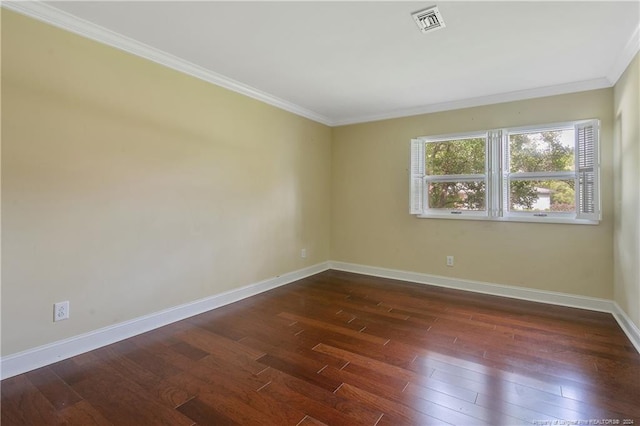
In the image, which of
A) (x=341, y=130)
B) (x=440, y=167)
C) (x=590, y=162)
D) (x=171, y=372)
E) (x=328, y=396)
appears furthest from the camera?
(x=341, y=130)

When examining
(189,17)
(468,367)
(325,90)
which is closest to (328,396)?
(468,367)

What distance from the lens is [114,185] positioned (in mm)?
2451

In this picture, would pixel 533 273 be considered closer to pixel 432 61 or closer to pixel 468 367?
pixel 468 367

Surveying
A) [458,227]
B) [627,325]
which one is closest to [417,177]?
[458,227]

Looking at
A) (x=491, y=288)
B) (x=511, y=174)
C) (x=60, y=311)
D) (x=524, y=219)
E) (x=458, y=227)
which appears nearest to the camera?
(x=60, y=311)

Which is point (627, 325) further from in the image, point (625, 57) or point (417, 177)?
point (417, 177)

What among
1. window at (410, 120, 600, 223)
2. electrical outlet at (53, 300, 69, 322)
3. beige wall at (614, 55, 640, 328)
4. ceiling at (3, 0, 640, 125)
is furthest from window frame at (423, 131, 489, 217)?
electrical outlet at (53, 300, 69, 322)

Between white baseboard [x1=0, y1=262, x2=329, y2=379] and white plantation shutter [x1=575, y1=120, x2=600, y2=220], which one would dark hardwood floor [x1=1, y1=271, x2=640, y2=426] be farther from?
white plantation shutter [x1=575, y1=120, x2=600, y2=220]

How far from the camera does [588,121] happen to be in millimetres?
3154

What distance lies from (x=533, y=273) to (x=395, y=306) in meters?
1.65

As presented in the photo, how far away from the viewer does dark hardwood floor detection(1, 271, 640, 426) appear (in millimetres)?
1647

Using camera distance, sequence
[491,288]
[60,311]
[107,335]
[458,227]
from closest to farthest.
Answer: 1. [60,311]
2. [107,335]
3. [491,288]
4. [458,227]

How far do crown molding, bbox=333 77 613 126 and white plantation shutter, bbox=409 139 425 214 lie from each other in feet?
1.43

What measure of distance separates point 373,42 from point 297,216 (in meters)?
2.53
